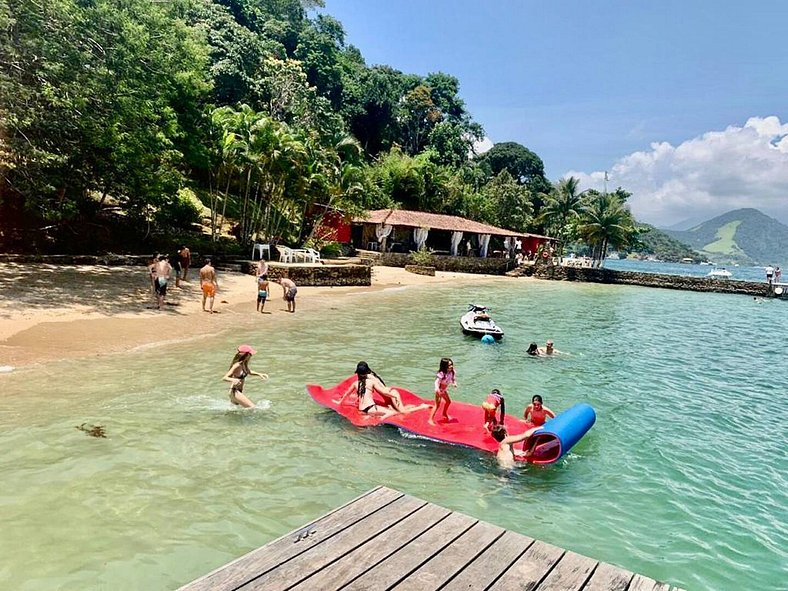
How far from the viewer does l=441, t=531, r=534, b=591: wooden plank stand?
344 centimetres

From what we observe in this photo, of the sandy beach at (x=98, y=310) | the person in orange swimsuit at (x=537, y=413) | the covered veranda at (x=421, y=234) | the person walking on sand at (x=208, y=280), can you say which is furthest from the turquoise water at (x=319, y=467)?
the covered veranda at (x=421, y=234)

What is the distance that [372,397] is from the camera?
30.6 feet

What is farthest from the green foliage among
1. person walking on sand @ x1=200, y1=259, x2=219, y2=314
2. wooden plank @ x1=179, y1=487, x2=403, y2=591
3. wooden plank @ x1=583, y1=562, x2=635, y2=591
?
wooden plank @ x1=583, y1=562, x2=635, y2=591

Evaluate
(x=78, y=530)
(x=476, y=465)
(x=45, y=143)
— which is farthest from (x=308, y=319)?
(x=78, y=530)

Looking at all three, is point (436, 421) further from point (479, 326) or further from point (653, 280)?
point (653, 280)

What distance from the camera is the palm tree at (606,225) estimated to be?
54250mm

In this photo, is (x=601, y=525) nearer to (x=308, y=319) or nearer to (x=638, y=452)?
(x=638, y=452)

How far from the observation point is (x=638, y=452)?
9250 millimetres

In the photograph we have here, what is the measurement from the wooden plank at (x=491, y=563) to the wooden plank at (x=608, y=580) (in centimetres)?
49

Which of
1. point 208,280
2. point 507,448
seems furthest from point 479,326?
point 507,448

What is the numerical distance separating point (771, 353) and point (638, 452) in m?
15.5

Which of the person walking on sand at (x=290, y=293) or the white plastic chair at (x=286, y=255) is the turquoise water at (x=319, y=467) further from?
the white plastic chair at (x=286, y=255)

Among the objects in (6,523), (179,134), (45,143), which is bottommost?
(6,523)

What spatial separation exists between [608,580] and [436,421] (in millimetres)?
5482
